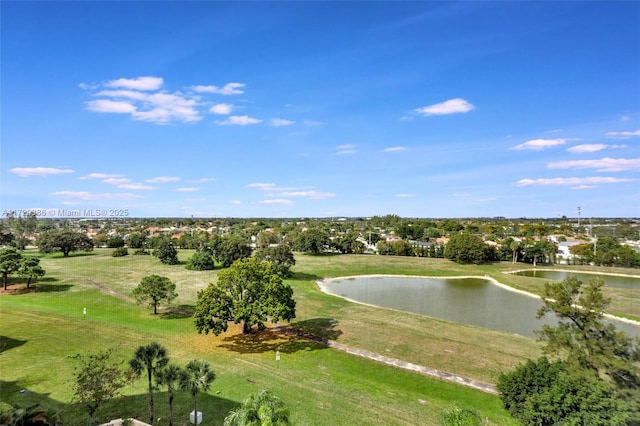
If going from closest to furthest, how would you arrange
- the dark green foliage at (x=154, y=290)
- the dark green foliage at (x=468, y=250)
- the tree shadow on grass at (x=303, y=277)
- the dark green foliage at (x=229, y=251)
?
the dark green foliage at (x=154, y=290), the tree shadow on grass at (x=303, y=277), the dark green foliage at (x=229, y=251), the dark green foliage at (x=468, y=250)

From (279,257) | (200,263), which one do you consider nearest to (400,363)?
(279,257)

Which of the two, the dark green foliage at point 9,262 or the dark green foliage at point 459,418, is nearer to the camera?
the dark green foliage at point 459,418

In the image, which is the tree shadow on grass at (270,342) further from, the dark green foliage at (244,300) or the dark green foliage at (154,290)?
the dark green foliage at (154,290)

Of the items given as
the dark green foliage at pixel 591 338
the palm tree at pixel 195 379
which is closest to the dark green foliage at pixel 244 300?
the palm tree at pixel 195 379

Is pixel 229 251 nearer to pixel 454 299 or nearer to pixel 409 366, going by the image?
pixel 454 299

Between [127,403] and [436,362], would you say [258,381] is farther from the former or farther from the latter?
[436,362]

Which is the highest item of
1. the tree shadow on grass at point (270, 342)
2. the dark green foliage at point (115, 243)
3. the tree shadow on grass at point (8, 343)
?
the dark green foliage at point (115, 243)

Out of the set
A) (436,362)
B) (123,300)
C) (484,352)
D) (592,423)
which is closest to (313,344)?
(436,362)
